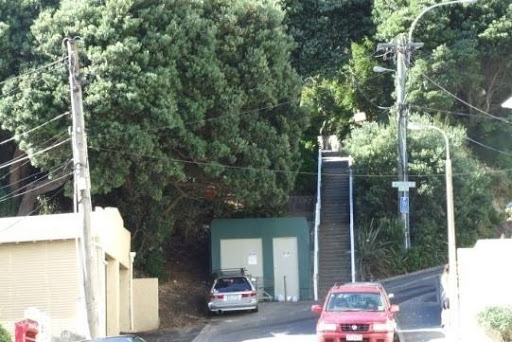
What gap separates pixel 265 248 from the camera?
110 feet

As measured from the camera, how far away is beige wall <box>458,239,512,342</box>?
20.4 metres

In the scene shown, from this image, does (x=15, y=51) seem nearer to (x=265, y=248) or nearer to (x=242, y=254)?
(x=242, y=254)

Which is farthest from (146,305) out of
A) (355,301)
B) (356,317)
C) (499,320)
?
(499,320)

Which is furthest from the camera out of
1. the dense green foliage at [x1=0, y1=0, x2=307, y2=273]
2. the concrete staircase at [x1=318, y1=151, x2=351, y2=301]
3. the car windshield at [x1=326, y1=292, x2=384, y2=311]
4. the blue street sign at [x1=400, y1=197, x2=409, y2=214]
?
the blue street sign at [x1=400, y1=197, x2=409, y2=214]

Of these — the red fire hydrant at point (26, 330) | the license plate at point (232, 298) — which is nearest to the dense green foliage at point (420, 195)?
the license plate at point (232, 298)

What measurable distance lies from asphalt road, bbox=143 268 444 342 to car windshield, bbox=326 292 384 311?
2.00 metres

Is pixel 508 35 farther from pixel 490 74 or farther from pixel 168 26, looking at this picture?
pixel 168 26

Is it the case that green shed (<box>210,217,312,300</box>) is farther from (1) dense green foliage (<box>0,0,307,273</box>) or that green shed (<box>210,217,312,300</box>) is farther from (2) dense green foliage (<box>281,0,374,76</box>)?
(2) dense green foliage (<box>281,0,374,76</box>)

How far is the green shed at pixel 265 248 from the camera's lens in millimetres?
33281

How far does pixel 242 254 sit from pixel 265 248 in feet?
3.03

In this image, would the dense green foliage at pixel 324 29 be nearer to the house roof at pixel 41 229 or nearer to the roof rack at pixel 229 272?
the roof rack at pixel 229 272

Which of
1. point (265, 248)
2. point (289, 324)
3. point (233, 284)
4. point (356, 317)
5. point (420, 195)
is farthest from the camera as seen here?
point (420, 195)

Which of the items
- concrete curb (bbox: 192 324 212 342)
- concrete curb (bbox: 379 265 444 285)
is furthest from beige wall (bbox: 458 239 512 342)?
concrete curb (bbox: 379 265 444 285)

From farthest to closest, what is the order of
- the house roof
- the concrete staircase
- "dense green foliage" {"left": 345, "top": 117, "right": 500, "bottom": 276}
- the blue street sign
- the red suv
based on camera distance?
"dense green foliage" {"left": 345, "top": 117, "right": 500, "bottom": 276} → the blue street sign → the concrete staircase → the house roof → the red suv
